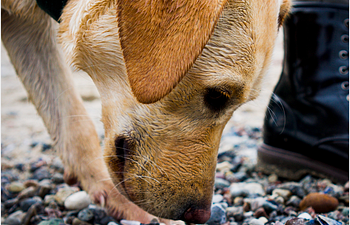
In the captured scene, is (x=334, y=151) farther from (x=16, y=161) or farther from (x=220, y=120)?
(x=16, y=161)

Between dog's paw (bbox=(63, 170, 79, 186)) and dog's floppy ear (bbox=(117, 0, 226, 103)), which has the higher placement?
dog's floppy ear (bbox=(117, 0, 226, 103))

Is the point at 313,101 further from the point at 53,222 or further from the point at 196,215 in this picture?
the point at 53,222

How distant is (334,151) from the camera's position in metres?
2.30

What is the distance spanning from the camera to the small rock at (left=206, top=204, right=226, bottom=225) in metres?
1.75

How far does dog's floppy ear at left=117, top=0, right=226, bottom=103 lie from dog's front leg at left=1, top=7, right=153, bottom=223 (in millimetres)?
1067

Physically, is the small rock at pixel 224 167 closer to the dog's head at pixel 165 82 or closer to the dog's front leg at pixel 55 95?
the dog's front leg at pixel 55 95

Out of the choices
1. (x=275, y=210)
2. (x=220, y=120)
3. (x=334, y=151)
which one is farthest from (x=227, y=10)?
(x=334, y=151)

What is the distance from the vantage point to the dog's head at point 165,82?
3.70 ft

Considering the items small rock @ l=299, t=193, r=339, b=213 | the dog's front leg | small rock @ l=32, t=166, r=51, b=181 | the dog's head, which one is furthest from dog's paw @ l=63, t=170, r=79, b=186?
small rock @ l=299, t=193, r=339, b=213

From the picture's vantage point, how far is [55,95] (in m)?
2.20

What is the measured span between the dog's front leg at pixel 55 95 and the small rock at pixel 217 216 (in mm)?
676

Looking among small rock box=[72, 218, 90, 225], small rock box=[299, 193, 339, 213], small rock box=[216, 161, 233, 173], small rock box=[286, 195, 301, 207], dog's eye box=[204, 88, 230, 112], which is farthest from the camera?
small rock box=[216, 161, 233, 173]

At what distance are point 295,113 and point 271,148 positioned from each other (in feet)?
1.10

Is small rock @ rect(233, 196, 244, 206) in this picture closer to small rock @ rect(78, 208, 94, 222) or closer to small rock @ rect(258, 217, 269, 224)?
small rock @ rect(258, 217, 269, 224)
